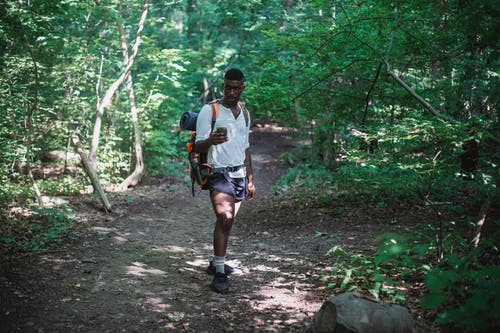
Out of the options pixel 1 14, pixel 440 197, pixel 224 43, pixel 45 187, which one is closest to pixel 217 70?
pixel 224 43

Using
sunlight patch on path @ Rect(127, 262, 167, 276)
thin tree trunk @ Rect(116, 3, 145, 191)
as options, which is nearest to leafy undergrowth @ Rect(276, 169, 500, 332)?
sunlight patch on path @ Rect(127, 262, 167, 276)

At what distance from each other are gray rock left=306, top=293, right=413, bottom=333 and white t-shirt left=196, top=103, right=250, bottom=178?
192 centimetres

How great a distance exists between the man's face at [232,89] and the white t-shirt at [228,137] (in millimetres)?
129

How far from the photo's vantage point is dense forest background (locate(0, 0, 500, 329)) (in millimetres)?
4102

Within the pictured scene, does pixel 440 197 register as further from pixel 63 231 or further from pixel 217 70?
pixel 217 70

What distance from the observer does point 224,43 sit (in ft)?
71.5

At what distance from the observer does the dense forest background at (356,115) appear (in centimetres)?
410

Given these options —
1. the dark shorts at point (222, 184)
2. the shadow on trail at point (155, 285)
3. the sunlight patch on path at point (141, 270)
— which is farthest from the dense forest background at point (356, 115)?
the sunlight patch on path at point (141, 270)

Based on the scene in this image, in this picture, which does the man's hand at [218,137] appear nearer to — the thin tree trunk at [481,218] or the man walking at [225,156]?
the man walking at [225,156]

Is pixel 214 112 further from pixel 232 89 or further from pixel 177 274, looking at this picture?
pixel 177 274

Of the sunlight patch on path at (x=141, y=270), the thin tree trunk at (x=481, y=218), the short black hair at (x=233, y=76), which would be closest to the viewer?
the thin tree trunk at (x=481, y=218)

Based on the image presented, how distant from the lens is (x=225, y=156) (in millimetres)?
4430

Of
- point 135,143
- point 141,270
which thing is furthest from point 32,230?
point 135,143

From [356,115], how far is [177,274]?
Answer: 5.34 meters
